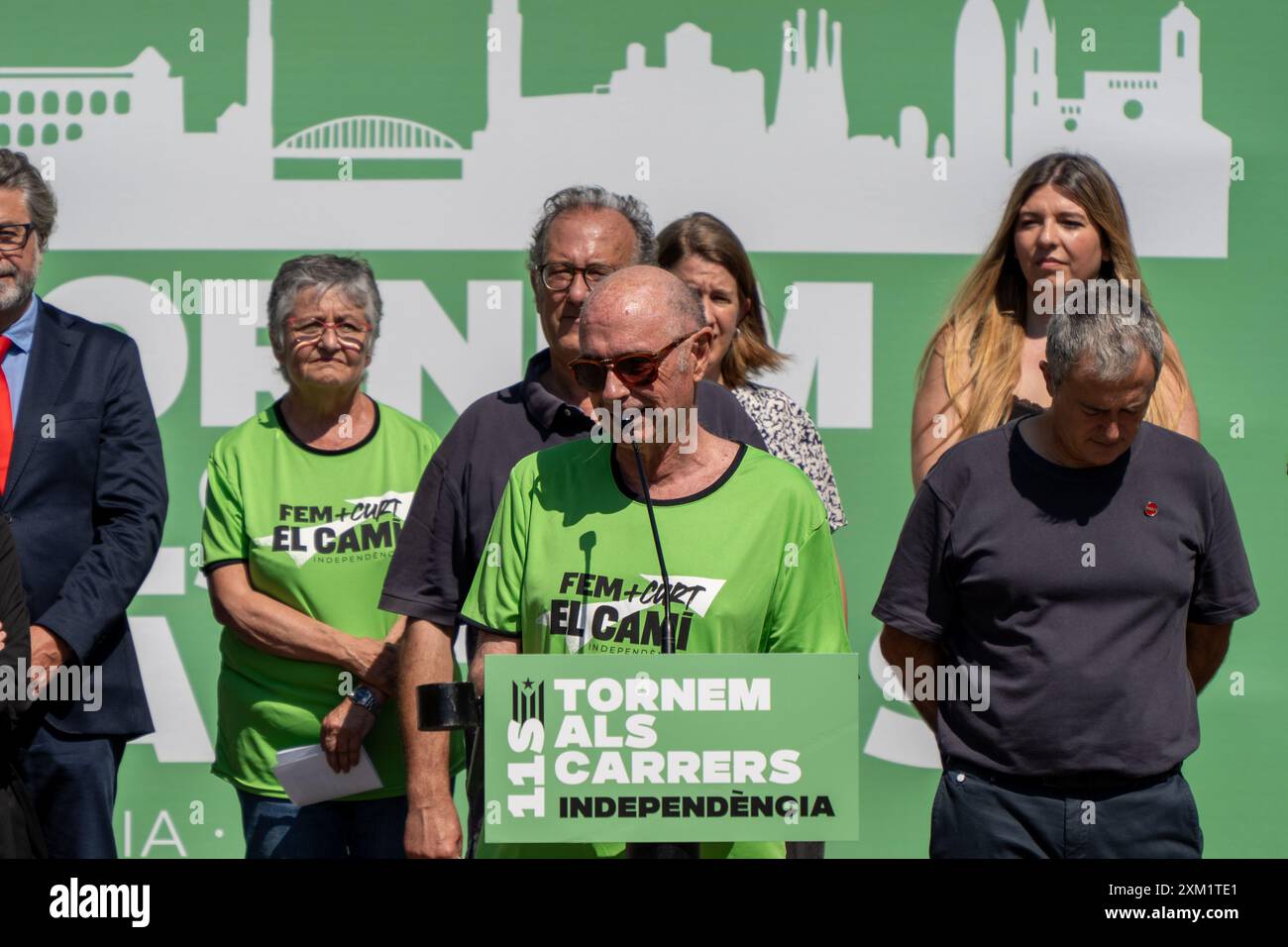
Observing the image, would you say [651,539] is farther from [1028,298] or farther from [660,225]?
[660,225]

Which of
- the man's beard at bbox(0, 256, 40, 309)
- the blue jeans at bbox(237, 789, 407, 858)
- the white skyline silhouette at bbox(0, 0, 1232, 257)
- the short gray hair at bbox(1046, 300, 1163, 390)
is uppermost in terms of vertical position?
the white skyline silhouette at bbox(0, 0, 1232, 257)

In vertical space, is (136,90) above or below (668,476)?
above

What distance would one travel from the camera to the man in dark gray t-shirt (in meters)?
3.02

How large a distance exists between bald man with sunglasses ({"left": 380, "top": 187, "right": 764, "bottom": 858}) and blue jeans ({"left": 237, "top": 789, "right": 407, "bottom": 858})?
574 mm

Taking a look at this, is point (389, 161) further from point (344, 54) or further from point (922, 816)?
point (922, 816)

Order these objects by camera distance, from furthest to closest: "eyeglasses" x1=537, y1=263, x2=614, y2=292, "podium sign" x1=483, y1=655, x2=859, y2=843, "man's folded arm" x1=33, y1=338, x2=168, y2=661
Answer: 1. "man's folded arm" x1=33, y1=338, x2=168, y2=661
2. "eyeglasses" x1=537, y1=263, x2=614, y2=292
3. "podium sign" x1=483, y1=655, x2=859, y2=843

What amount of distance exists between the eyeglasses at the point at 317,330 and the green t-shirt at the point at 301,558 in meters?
0.23

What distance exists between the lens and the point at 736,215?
14.1 ft

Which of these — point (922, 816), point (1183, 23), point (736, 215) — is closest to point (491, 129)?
point (736, 215)

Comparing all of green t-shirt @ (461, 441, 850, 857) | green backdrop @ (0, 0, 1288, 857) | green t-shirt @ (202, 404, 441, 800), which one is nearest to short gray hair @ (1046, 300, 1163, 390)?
green t-shirt @ (461, 441, 850, 857)

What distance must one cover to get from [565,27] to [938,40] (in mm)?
965

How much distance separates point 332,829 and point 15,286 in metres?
1.41

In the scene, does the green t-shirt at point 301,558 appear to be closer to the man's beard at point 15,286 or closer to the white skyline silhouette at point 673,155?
the man's beard at point 15,286

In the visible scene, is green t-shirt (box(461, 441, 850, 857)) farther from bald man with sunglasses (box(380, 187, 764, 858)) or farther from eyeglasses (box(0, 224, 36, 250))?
eyeglasses (box(0, 224, 36, 250))
